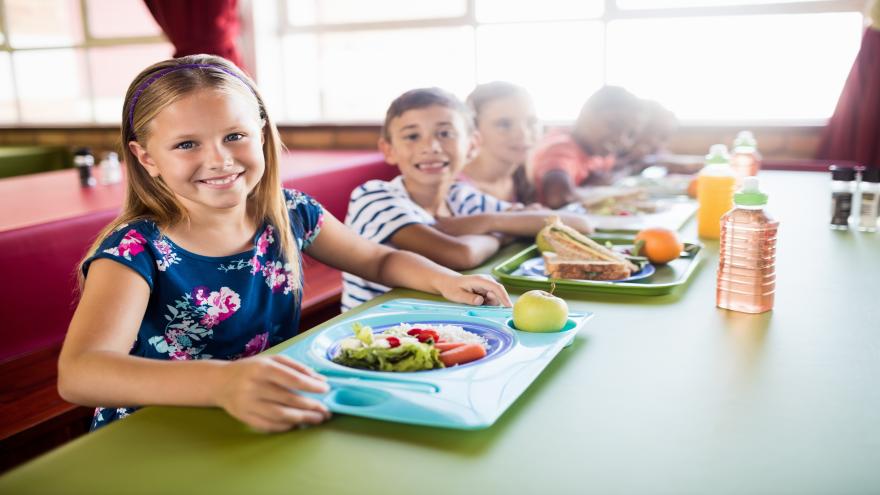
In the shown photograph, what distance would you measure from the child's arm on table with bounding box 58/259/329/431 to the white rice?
0.21 m

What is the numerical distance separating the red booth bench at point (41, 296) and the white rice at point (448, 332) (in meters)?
0.70

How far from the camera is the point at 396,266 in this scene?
4.53 feet

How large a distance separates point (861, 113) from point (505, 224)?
257cm

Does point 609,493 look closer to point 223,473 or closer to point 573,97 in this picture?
point 223,473

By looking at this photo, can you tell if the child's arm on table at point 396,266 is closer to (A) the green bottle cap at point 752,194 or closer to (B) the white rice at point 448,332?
(B) the white rice at point 448,332

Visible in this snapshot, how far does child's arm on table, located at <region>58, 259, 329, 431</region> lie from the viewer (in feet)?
2.49

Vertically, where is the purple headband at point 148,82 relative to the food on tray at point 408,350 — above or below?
above

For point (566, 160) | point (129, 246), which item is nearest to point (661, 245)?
point (129, 246)

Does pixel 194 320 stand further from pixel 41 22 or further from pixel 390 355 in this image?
pixel 41 22

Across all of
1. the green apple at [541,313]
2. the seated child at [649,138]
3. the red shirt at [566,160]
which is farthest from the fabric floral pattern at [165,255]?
the seated child at [649,138]

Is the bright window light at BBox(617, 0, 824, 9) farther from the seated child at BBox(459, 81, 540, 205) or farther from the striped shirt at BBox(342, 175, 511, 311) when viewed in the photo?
the striped shirt at BBox(342, 175, 511, 311)

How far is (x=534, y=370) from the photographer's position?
2.85ft

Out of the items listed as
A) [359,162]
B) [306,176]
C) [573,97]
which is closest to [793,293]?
[306,176]

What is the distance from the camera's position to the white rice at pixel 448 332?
0.98 m
